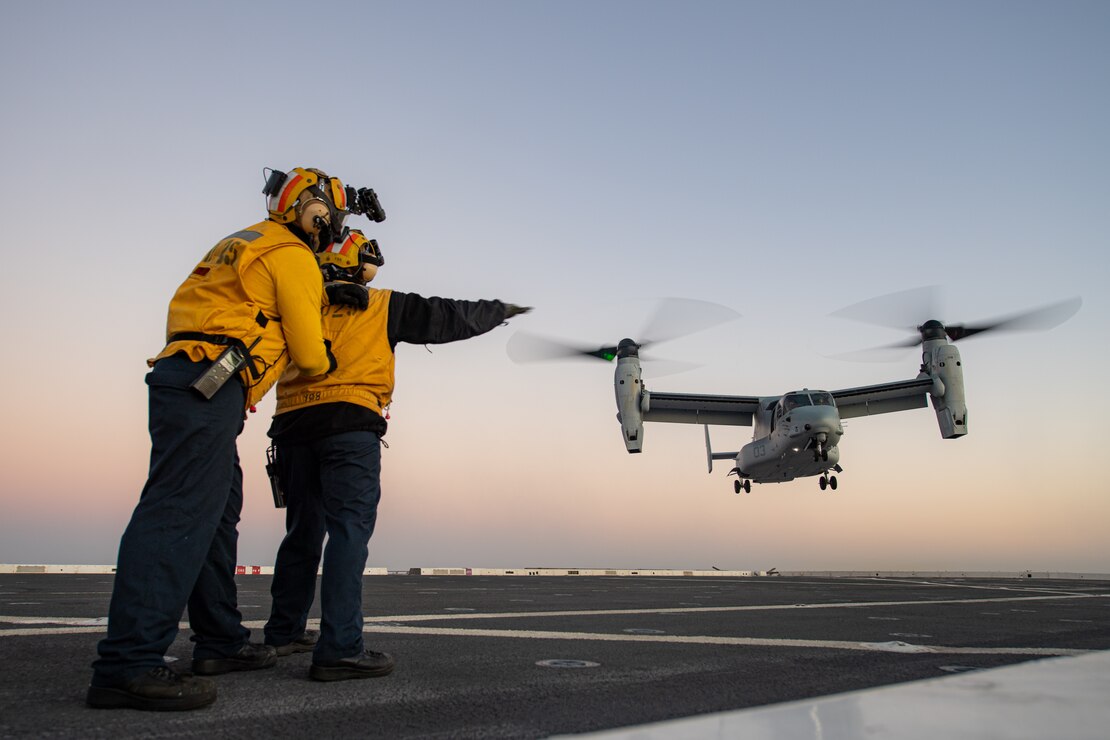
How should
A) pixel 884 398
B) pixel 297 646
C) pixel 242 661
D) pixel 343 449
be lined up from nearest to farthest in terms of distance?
pixel 242 661 → pixel 343 449 → pixel 297 646 → pixel 884 398

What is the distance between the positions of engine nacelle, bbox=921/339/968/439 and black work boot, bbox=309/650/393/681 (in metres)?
28.5

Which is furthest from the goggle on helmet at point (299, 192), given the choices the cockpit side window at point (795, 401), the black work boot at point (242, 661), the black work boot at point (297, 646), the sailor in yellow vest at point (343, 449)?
the cockpit side window at point (795, 401)

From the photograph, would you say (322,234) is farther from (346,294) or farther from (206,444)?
(206,444)

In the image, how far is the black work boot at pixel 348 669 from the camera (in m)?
3.06

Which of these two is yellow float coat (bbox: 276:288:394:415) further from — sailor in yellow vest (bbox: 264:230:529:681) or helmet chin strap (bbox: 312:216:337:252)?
helmet chin strap (bbox: 312:216:337:252)

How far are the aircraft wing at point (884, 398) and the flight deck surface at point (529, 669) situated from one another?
24435 millimetres

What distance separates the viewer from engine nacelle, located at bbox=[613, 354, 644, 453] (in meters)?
28.8

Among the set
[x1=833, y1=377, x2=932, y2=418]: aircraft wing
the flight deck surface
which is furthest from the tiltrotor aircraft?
the flight deck surface

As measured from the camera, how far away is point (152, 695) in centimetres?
246

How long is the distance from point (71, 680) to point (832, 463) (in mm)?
26202

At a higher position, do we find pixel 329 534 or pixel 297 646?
pixel 329 534

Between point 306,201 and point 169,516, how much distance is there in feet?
5.15

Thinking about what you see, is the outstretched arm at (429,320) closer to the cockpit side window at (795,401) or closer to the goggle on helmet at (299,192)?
the goggle on helmet at (299,192)

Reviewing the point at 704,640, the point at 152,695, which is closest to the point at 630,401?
the point at 704,640
